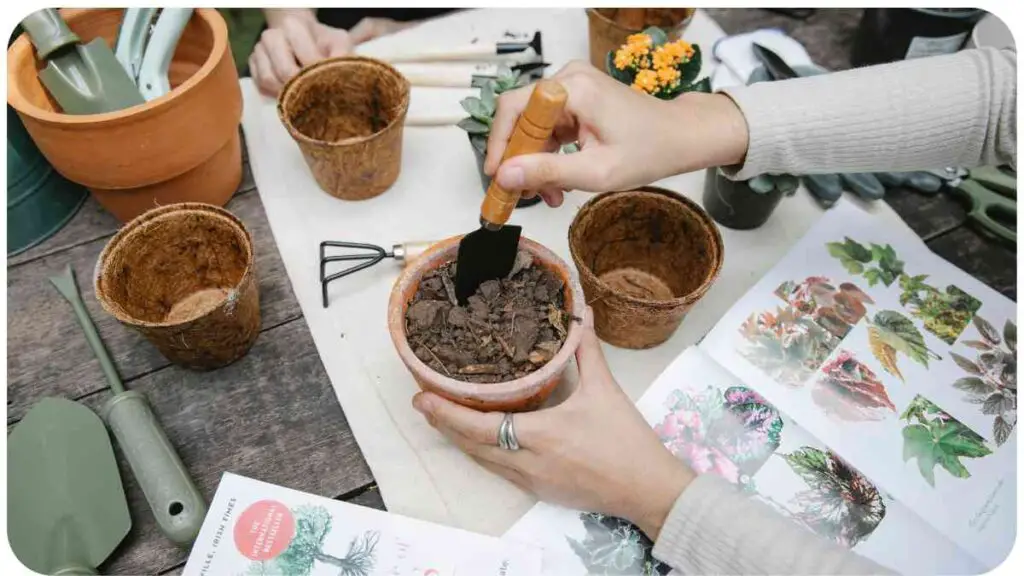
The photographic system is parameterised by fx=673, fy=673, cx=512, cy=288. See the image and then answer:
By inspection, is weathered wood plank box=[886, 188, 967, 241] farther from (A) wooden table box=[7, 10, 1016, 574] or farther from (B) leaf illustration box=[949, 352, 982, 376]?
(B) leaf illustration box=[949, 352, 982, 376]

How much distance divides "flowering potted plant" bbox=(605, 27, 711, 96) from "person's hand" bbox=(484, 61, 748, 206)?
0.10 m

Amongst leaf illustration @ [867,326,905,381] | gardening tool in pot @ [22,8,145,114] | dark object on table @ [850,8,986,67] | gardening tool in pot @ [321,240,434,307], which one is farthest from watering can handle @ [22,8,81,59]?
dark object on table @ [850,8,986,67]

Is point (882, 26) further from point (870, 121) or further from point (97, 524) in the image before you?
point (97, 524)

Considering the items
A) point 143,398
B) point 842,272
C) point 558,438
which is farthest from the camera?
point 842,272

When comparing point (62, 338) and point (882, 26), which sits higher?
point (882, 26)

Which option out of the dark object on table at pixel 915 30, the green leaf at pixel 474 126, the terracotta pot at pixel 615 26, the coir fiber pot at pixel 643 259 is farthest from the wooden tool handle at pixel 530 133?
the dark object on table at pixel 915 30

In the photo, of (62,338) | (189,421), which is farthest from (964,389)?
(62,338)

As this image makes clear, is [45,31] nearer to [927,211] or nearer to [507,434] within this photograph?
[507,434]

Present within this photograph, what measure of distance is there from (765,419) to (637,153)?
352mm

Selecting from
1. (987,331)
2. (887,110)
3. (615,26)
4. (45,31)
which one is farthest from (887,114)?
(45,31)

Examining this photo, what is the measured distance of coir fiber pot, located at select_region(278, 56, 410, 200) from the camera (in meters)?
0.91

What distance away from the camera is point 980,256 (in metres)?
0.96

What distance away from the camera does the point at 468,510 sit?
73 cm

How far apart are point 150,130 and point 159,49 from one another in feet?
0.56
